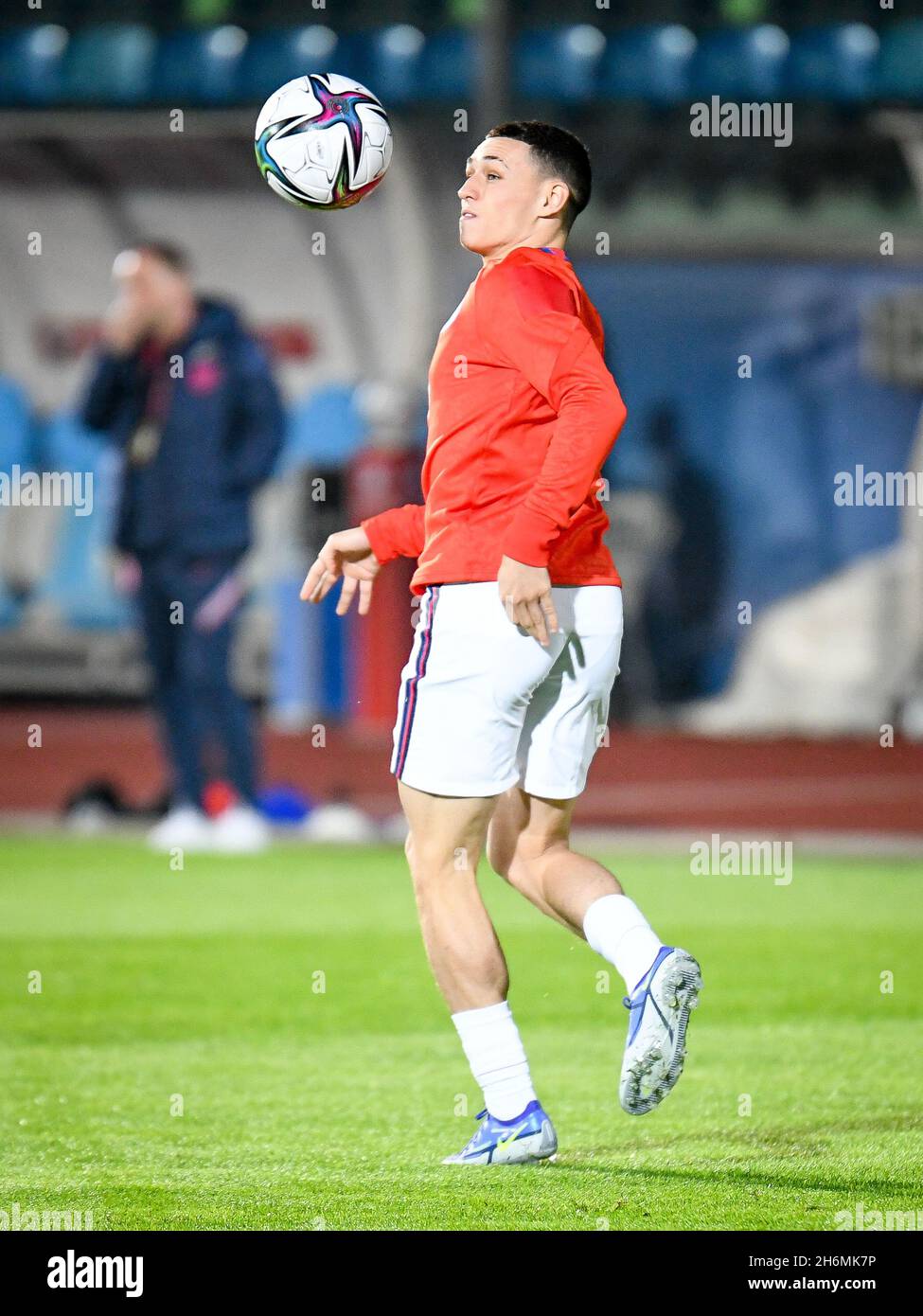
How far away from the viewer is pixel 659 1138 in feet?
14.5

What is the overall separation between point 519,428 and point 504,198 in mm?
477

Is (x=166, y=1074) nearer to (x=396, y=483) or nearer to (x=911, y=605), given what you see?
(x=396, y=483)

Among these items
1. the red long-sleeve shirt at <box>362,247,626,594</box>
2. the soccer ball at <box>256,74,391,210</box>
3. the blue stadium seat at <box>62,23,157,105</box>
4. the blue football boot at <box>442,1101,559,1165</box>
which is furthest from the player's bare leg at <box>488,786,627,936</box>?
the blue stadium seat at <box>62,23,157,105</box>

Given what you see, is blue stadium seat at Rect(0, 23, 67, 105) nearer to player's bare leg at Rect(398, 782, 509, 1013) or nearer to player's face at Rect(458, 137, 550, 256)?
player's face at Rect(458, 137, 550, 256)

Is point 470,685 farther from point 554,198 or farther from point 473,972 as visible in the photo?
point 554,198

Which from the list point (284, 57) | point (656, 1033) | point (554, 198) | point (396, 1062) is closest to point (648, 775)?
point (284, 57)

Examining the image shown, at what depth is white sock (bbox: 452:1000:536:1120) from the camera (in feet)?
13.4

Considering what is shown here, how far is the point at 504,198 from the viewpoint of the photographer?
4.26 m

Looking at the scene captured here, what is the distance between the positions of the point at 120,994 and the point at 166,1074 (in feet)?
4.23

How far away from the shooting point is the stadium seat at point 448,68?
16.3 m

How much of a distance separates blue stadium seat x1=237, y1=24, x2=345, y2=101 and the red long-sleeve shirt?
13.0 m

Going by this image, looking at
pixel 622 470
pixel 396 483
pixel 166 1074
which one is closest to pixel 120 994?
pixel 166 1074

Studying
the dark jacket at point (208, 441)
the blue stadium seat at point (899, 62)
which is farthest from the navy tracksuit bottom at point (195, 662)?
the blue stadium seat at point (899, 62)

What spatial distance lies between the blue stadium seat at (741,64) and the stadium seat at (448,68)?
169 cm
